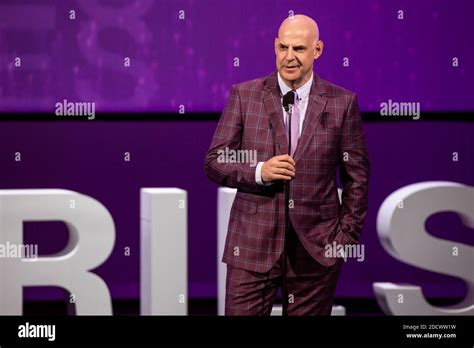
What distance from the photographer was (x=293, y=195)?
3438 millimetres

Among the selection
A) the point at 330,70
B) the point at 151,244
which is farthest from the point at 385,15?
the point at 151,244

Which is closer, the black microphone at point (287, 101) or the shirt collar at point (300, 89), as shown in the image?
the black microphone at point (287, 101)

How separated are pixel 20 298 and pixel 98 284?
13.5 inches

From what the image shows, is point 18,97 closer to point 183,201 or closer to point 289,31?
point 183,201

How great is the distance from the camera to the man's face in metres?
3.51

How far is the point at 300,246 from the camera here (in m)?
3.40

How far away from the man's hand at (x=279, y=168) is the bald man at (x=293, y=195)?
0.06 metres

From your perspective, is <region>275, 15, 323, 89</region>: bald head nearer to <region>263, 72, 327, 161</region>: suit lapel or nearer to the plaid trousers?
<region>263, 72, 327, 161</region>: suit lapel
